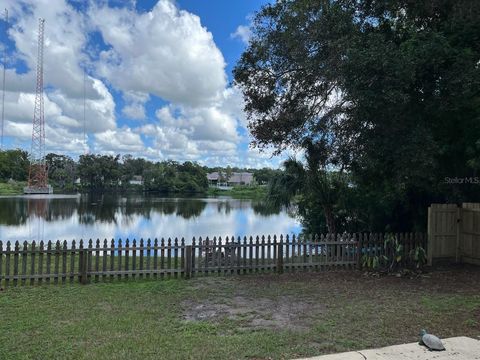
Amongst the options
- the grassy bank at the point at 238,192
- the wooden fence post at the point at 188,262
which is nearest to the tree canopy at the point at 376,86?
the wooden fence post at the point at 188,262

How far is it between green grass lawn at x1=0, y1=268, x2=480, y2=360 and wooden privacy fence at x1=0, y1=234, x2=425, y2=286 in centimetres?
46

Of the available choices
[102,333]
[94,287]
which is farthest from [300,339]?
[94,287]

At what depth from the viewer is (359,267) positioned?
33.8ft

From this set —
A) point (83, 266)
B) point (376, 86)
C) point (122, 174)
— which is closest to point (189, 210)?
point (83, 266)

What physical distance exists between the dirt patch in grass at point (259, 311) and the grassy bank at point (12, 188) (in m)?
77.8

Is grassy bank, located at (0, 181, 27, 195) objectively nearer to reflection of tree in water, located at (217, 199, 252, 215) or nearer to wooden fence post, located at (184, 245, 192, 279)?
reflection of tree in water, located at (217, 199, 252, 215)

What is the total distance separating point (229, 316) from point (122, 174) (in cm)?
9977

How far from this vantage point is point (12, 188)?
264 ft

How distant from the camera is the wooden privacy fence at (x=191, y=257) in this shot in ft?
27.7

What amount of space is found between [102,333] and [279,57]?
25.9ft

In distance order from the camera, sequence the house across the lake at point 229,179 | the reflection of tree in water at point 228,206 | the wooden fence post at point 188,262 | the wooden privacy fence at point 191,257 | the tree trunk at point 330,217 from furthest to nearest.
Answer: the house across the lake at point 229,179
the reflection of tree in water at point 228,206
the tree trunk at point 330,217
the wooden fence post at point 188,262
the wooden privacy fence at point 191,257

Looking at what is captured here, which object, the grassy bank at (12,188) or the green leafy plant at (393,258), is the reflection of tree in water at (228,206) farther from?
the grassy bank at (12,188)

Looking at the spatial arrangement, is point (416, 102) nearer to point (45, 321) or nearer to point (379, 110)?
point (379, 110)

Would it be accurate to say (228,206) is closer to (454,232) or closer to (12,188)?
(454,232)
